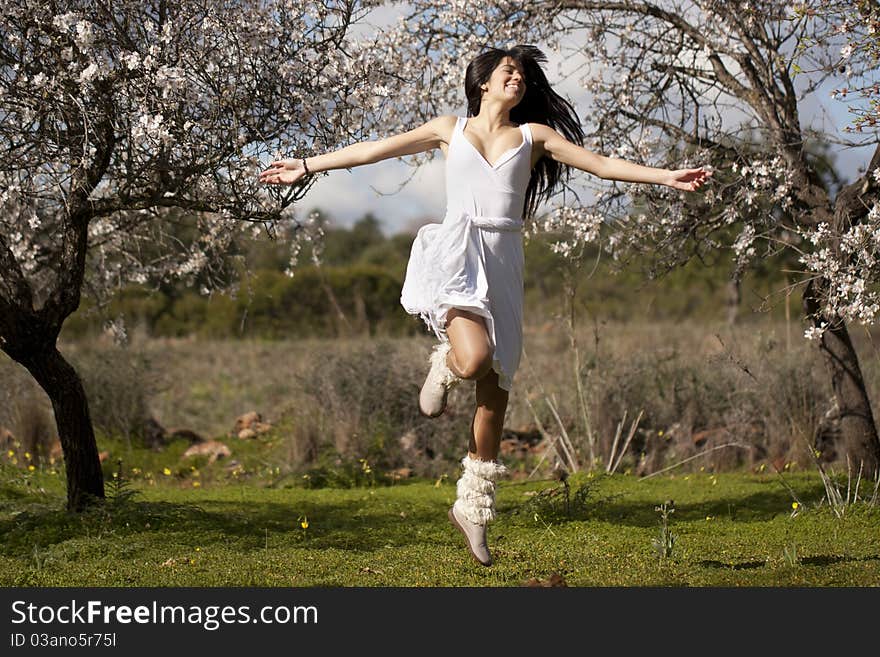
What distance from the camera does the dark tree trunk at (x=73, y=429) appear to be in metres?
6.43

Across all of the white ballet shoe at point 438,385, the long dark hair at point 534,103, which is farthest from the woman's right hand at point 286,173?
the white ballet shoe at point 438,385

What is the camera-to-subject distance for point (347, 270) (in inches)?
1046

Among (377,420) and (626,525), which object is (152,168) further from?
(377,420)

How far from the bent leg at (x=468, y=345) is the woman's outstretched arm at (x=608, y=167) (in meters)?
0.89

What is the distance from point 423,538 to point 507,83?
2681 millimetres

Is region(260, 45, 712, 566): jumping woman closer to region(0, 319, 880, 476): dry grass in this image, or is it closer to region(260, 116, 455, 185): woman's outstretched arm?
region(260, 116, 455, 185): woman's outstretched arm

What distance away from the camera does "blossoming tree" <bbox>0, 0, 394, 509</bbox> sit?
5562 millimetres

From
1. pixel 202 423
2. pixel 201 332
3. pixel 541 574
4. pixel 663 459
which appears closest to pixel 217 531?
pixel 541 574

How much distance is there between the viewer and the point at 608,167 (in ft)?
16.8

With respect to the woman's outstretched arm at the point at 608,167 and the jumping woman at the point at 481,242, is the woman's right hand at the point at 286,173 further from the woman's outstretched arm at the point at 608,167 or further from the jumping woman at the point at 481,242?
the woman's outstretched arm at the point at 608,167

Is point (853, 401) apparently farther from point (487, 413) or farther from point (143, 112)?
point (143, 112)

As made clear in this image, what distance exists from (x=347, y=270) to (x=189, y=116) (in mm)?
20768

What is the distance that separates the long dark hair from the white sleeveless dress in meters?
0.42

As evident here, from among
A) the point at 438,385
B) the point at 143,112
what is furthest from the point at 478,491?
the point at 143,112
